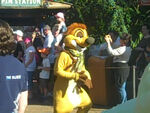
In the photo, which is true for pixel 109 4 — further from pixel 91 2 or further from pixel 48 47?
pixel 48 47

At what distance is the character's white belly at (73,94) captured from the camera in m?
6.64

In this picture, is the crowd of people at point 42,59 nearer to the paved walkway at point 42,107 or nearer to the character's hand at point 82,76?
the paved walkway at point 42,107

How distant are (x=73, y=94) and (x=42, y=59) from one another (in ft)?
15.1

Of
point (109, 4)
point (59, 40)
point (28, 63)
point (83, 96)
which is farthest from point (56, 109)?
point (109, 4)

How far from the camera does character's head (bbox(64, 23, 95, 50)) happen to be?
6.82 metres

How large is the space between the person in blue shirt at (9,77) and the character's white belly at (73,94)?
286cm

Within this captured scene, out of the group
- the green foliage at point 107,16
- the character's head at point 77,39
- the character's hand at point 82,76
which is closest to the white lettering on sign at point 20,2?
the green foliage at point 107,16

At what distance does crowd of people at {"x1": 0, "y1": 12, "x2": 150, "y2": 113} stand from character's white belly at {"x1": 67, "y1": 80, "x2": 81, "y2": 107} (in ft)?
3.73

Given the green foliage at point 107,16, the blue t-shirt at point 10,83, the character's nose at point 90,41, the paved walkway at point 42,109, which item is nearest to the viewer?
the blue t-shirt at point 10,83

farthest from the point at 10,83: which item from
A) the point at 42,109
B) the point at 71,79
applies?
the point at 42,109

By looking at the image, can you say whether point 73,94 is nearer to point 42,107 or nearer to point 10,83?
point 10,83

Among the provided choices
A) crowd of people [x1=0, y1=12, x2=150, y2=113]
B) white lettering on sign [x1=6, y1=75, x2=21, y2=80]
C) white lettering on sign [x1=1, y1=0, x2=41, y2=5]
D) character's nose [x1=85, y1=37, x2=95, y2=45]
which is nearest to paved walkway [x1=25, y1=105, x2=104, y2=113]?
crowd of people [x1=0, y1=12, x2=150, y2=113]

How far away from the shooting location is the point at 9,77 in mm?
3676

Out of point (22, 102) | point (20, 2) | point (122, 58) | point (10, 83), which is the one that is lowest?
point (122, 58)
